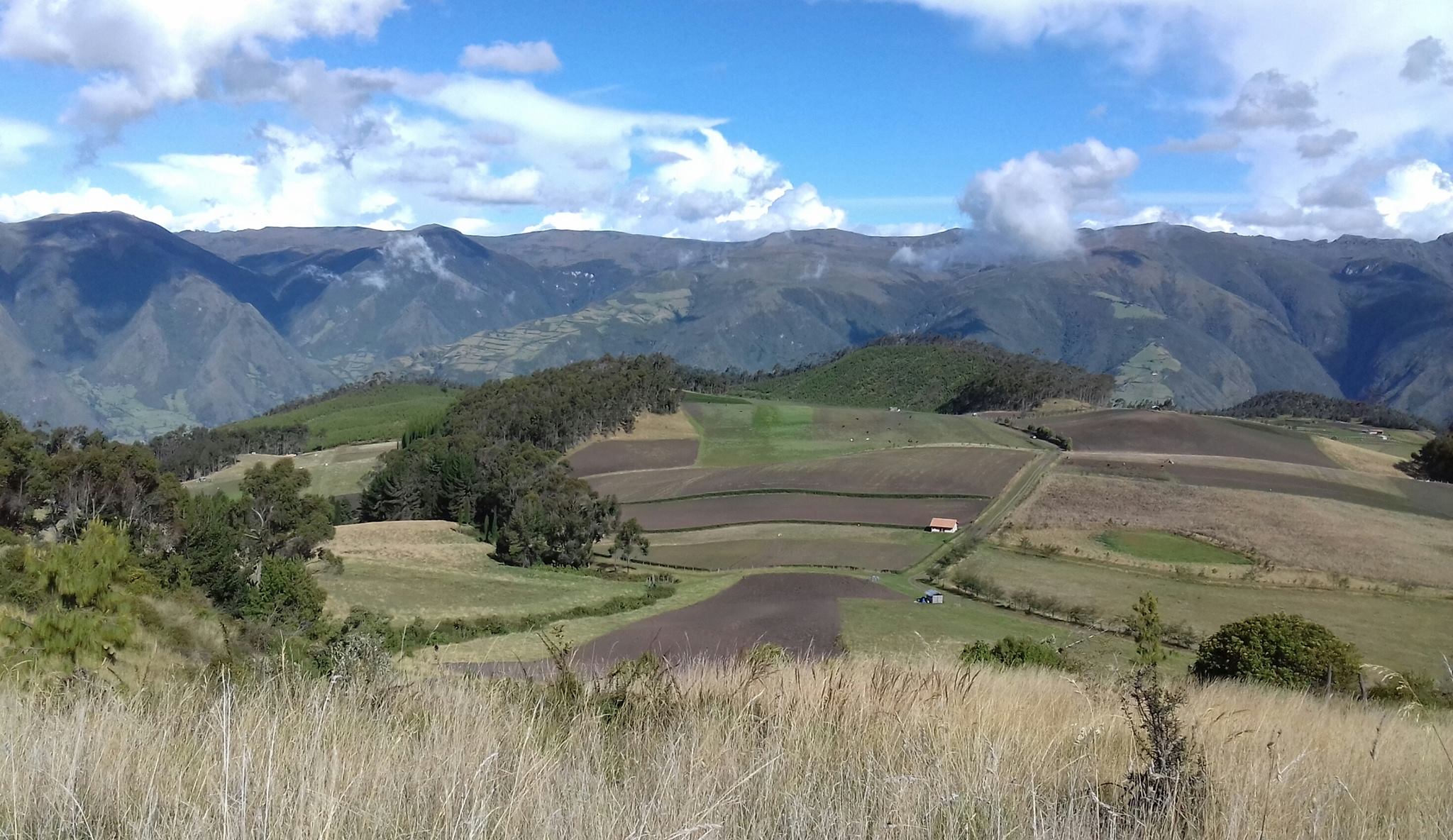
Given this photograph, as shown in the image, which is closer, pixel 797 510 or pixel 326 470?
pixel 797 510

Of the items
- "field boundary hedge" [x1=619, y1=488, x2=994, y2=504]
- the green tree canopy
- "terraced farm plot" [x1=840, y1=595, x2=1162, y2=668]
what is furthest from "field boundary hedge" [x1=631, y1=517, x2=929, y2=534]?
the green tree canopy

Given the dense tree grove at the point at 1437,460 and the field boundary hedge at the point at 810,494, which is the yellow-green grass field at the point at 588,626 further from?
the dense tree grove at the point at 1437,460

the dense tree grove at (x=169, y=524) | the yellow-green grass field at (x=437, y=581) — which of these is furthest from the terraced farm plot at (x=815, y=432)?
the dense tree grove at (x=169, y=524)

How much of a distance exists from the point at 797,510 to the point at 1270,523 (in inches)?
1290

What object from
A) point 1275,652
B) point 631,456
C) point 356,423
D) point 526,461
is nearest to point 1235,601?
point 1275,652

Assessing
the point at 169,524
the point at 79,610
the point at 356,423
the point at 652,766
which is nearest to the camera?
the point at 652,766

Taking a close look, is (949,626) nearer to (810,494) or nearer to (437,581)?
(437,581)

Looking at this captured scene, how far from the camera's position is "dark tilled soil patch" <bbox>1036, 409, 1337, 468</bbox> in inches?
3844

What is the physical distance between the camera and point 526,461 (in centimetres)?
7756

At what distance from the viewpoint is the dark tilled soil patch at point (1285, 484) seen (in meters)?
73.8

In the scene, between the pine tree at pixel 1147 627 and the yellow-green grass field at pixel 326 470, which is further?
the yellow-green grass field at pixel 326 470

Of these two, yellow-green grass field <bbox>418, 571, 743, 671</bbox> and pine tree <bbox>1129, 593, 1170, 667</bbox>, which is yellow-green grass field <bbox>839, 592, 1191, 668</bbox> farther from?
pine tree <bbox>1129, 593, 1170, 667</bbox>

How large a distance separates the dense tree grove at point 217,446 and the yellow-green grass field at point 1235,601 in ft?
354

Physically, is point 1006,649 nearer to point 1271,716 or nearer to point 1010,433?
point 1271,716
